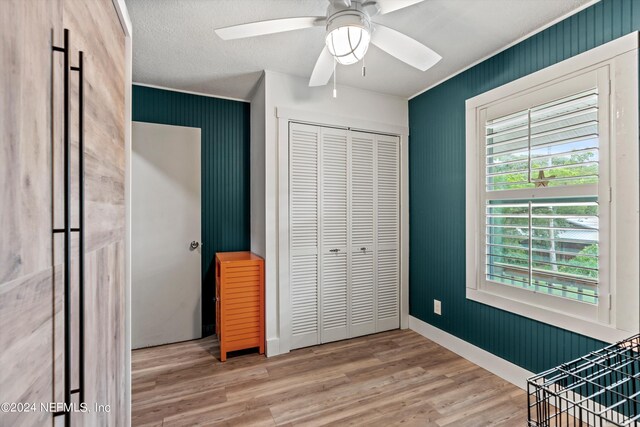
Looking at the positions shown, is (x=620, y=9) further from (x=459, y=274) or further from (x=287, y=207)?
(x=287, y=207)

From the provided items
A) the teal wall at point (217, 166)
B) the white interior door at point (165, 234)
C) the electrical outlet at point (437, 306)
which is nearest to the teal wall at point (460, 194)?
the electrical outlet at point (437, 306)

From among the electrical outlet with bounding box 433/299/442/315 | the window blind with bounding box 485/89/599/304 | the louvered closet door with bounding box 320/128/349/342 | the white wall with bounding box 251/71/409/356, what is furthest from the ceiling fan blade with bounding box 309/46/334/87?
the electrical outlet with bounding box 433/299/442/315

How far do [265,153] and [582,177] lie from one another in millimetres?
2281

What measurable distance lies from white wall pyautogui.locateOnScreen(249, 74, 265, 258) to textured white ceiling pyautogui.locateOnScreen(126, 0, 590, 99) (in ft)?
0.68

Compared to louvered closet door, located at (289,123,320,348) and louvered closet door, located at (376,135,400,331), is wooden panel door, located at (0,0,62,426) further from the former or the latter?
louvered closet door, located at (376,135,400,331)

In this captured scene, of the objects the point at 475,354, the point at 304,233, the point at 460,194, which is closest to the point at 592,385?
the point at 475,354

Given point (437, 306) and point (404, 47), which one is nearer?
point (404, 47)

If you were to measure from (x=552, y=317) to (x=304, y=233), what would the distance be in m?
1.96

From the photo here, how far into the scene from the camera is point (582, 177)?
185 cm

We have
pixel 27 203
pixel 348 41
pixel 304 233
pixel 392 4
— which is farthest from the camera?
pixel 304 233

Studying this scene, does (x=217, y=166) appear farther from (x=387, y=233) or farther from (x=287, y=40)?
(x=387, y=233)

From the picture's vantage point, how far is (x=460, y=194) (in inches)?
107

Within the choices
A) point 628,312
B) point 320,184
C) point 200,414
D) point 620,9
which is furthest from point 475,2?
point 200,414

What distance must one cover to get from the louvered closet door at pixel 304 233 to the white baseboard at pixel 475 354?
1113 millimetres
